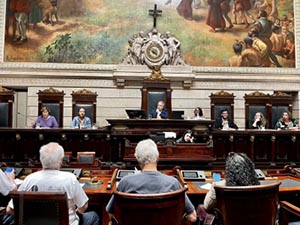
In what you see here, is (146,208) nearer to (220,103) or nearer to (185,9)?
(220,103)

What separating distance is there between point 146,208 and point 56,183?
709 mm

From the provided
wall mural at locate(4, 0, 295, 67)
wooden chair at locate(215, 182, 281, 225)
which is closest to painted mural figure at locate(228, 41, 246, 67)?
wall mural at locate(4, 0, 295, 67)

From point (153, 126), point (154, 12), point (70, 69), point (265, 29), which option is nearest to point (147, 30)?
point (154, 12)

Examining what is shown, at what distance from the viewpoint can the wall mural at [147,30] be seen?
9711mm

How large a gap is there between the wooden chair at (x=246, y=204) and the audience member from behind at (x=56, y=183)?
98 centimetres

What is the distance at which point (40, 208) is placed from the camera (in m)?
2.07

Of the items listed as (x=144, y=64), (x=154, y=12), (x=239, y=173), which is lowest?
(x=239, y=173)

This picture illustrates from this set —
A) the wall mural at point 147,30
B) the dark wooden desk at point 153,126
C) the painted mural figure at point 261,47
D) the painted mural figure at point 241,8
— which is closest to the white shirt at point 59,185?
the dark wooden desk at point 153,126

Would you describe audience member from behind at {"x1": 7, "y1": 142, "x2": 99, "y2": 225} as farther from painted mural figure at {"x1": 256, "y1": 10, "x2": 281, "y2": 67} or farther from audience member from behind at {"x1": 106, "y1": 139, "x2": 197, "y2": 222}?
painted mural figure at {"x1": 256, "y1": 10, "x2": 281, "y2": 67}

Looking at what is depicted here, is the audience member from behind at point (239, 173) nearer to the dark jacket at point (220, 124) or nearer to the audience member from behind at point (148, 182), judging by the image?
the audience member from behind at point (148, 182)

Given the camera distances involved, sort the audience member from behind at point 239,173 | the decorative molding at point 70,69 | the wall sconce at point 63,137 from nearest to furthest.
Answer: the audience member from behind at point 239,173, the wall sconce at point 63,137, the decorative molding at point 70,69

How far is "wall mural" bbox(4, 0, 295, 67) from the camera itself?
9711 millimetres

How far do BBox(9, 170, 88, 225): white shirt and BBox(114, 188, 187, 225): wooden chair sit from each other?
403 millimetres

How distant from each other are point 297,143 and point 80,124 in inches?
199
